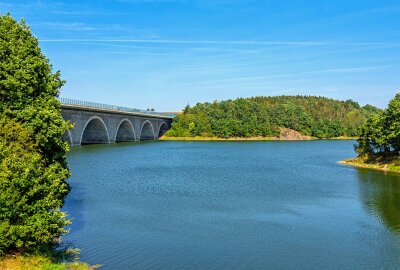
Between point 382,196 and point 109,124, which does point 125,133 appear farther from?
point 382,196

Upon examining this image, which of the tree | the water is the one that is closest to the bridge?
the water

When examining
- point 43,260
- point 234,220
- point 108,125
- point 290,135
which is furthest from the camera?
point 290,135

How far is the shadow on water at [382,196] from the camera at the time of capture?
3571 cm

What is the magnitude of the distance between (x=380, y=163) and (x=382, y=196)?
28.7 meters

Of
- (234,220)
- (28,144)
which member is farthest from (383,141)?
(28,144)

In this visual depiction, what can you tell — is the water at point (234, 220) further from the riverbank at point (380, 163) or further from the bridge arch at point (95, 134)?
the bridge arch at point (95, 134)

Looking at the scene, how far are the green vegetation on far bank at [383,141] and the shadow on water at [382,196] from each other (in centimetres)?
670

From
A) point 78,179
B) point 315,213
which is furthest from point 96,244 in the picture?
point 78,179

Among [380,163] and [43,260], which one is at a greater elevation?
[380,163]

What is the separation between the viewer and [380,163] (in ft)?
235

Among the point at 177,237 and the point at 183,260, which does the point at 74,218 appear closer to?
the point at 177,237

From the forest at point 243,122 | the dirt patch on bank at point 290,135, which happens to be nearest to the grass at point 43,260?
the forest at point 243,122

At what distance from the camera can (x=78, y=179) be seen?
169 feet

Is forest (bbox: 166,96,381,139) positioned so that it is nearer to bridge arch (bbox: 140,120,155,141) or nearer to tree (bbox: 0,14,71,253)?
bridge arch (bbox: 140,120,155,141)
